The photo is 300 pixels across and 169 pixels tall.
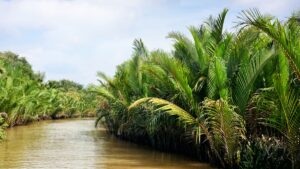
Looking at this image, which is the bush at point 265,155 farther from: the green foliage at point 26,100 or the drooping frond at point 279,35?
the green foliage at point 26,100

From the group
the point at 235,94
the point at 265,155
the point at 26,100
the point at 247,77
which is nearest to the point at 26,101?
the point at 26,100

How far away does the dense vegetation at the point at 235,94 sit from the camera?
8414 mm

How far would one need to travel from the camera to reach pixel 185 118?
1091 cm

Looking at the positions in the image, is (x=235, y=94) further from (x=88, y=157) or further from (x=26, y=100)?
(x=26, y=100)

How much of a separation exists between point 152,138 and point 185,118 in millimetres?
A: 5381

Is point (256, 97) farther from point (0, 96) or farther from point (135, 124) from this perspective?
point (0, 96)

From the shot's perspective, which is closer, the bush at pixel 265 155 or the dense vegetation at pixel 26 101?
the bush at pixel 265 155

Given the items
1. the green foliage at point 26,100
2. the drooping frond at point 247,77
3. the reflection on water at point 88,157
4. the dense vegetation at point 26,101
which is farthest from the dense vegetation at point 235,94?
the green foliage at point 26,100

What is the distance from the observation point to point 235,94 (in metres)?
10.8

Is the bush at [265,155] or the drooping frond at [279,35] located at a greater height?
the drooping frond at [279,35]

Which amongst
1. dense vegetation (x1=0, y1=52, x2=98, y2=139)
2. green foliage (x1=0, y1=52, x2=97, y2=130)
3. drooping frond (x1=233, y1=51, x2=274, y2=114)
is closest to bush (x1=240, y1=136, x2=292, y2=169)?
drooping frond (x1=233, y1=51, x2=274, y2=114)

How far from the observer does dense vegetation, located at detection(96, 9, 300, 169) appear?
8414 millimetres

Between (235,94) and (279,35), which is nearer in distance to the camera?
(279,35)

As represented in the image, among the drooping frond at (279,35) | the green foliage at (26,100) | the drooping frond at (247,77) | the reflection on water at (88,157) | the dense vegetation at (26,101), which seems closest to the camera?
the drooping frond at (279,35)
